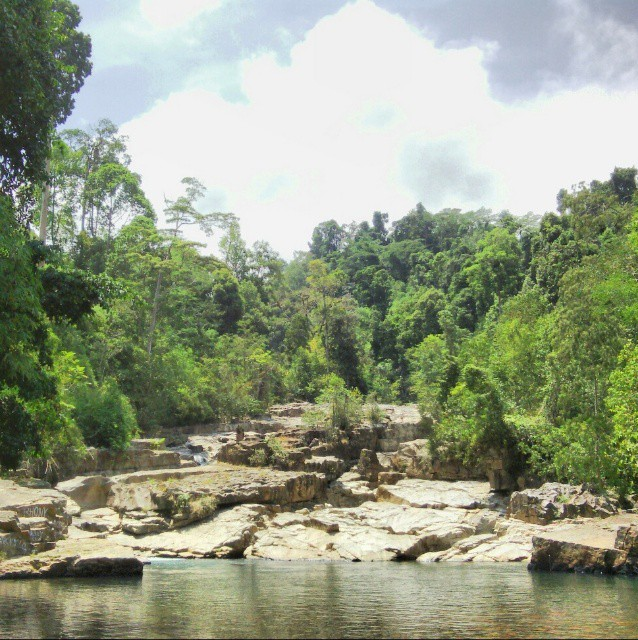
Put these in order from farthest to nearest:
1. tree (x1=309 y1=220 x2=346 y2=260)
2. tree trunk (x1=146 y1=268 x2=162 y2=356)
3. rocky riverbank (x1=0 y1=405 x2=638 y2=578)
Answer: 1. tree (x1=309 y1=220 x2=346 y2=260)
2. tree trunk (x1=146 y1=268 x2=162 y2=356)
3. rocky riverbank (x1=0 y1=405 x2=638 y2=578)

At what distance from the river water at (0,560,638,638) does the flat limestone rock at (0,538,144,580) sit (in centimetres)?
44

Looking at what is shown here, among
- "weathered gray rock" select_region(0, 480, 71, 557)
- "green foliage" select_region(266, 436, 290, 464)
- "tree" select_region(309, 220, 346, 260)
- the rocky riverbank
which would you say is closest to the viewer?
"weathered gray rock" select_region(0, 480, 71, 557)

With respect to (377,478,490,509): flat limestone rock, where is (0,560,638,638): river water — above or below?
above

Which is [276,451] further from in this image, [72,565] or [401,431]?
[72,565]

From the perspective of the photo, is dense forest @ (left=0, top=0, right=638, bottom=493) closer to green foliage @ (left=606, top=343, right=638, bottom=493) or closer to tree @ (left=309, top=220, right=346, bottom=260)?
green foliage @ (left=606, top=343, right=638, bottom=493)

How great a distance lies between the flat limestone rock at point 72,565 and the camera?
16.2m

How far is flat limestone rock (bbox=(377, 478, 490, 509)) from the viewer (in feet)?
96.8

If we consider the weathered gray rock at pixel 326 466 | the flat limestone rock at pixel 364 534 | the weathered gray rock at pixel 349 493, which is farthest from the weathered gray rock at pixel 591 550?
the weathered gray rock at pixel 326 466

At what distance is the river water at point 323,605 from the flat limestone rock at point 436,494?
33.1ft

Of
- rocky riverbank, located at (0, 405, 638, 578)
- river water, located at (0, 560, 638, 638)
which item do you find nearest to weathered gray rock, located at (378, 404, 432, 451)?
rocky riverbank, located at (0, 405, 638, 578)

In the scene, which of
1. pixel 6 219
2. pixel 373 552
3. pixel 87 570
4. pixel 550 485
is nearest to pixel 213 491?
pixel 373 552

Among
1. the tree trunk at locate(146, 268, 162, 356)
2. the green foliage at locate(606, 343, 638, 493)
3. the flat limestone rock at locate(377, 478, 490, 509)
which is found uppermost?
the tree trunk at locate(146, 268, 162, 356)

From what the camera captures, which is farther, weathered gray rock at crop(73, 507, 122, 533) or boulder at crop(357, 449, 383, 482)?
boulder at crop(357, 449, 383, 482)

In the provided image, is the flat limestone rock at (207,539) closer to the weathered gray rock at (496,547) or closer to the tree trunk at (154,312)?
the weathered gray rock at (496,547)
